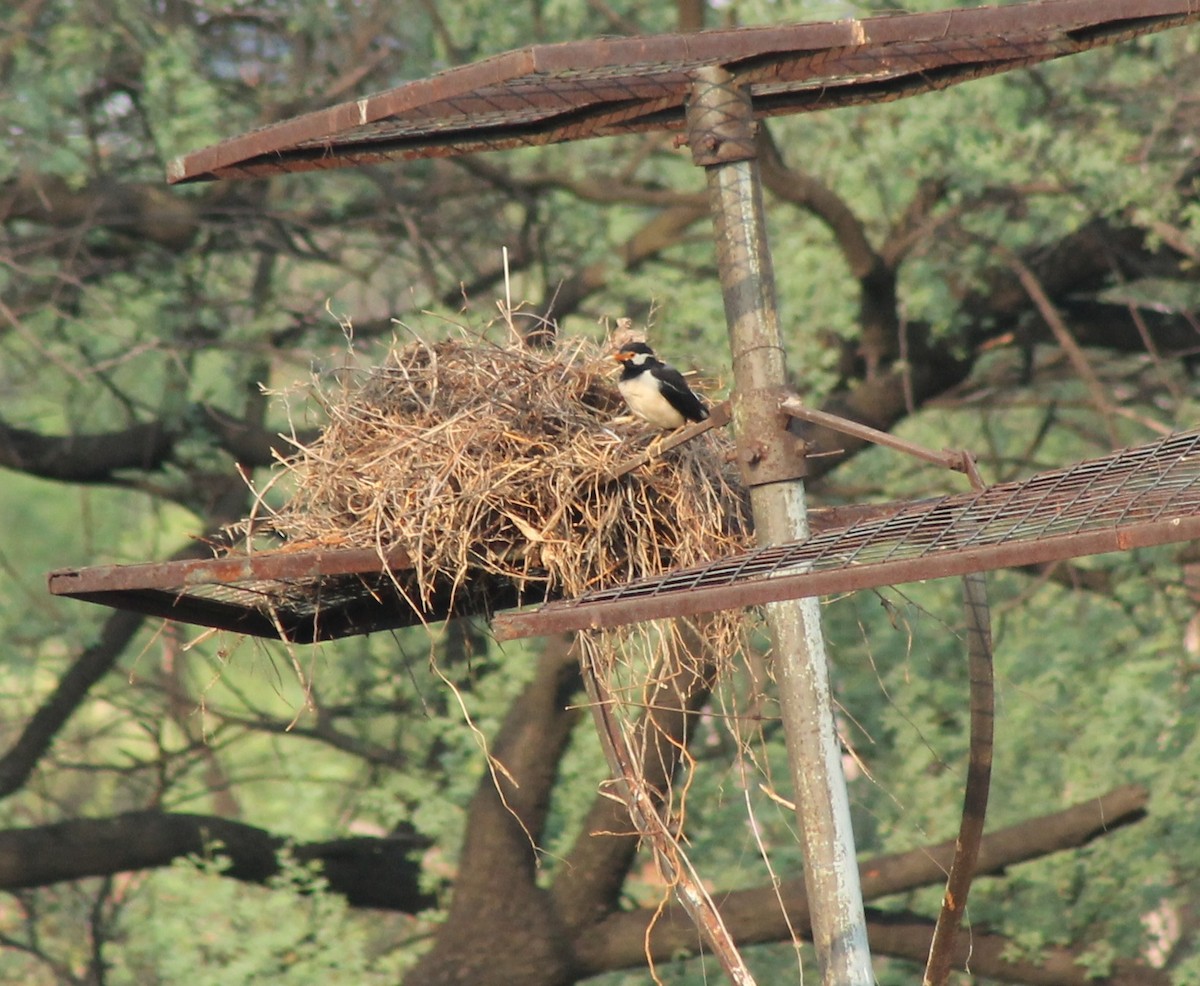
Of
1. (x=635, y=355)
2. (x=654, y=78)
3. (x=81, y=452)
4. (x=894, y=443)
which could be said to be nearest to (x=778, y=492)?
(x=894, y=443)

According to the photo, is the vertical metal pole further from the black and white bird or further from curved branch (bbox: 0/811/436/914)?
curved branch (bbox: 0/811/436/914)

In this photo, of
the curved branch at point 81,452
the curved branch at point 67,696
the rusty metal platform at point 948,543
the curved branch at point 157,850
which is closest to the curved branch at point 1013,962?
the curved branch at point 157,850

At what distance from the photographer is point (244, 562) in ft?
11.5

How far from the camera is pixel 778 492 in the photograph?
12.1 feet

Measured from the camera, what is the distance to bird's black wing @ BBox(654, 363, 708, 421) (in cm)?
446

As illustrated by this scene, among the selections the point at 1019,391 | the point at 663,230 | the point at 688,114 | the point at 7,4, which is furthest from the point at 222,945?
the point at 688,114

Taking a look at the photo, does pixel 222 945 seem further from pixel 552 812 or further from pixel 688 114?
pixel 688 114

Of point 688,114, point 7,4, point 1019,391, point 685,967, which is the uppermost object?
point 7,4

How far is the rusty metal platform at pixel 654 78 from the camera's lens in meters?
3.21

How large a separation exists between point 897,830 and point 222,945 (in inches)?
149

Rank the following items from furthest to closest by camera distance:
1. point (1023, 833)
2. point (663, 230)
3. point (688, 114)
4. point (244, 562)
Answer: point (663, 230) < point (1023, 833) < point (688, 114) < point (244, 562)

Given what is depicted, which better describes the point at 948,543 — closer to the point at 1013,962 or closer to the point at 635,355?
the point at 635,355

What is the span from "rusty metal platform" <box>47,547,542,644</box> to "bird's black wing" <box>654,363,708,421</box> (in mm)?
642

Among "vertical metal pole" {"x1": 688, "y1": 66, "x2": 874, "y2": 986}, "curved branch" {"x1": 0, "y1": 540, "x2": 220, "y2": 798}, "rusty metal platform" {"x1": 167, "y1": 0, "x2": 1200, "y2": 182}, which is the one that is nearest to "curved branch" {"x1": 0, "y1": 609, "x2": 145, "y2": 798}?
"curved branch" {"x1": 0, "y1": 540, "x2": 220, "y2": 798}
